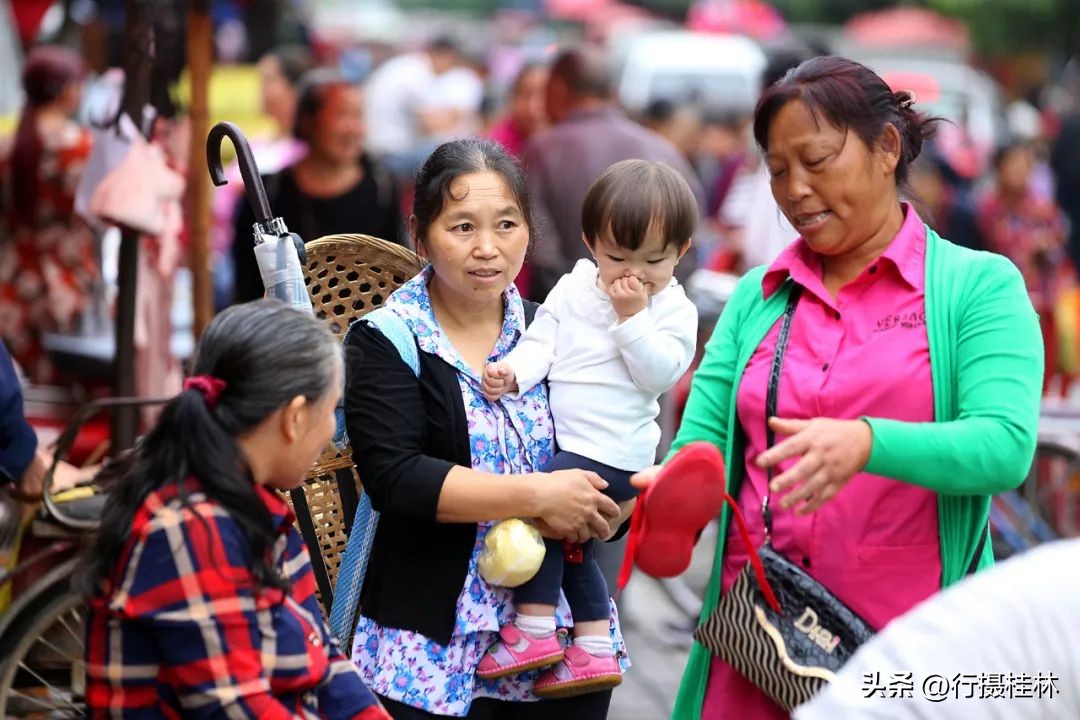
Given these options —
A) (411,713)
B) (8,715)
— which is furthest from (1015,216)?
(411,713)

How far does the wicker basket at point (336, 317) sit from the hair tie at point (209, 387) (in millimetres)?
754

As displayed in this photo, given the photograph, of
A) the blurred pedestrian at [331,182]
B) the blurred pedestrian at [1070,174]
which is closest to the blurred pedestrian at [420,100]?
the blurred pedestrian at [1070,174]

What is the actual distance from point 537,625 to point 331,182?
12.9ft

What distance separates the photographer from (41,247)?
685 cm

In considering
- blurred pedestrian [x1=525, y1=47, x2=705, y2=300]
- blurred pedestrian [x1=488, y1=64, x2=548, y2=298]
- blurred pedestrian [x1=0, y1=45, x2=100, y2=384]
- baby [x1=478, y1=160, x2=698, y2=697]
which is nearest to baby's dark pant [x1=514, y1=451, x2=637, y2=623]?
baby [x1=478, y1=160, x2=698, y2=697]

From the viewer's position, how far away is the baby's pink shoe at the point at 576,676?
2.83 meters

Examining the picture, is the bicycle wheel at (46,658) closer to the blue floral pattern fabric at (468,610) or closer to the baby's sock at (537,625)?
the blue floral pattern fabric at (468,610)

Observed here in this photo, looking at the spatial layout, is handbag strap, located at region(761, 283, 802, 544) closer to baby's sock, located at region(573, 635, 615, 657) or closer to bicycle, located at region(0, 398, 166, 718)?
baby's sock, located at region(573, 635, 615, 657)

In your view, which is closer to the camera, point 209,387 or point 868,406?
point 209,387

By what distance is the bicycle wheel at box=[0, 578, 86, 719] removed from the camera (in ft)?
14.3

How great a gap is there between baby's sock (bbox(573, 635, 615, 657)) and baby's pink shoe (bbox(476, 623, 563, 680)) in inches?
2.8

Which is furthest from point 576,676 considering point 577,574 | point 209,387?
point 209,387

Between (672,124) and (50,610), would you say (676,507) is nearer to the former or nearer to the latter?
(50,610)

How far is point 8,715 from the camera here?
448 cm
